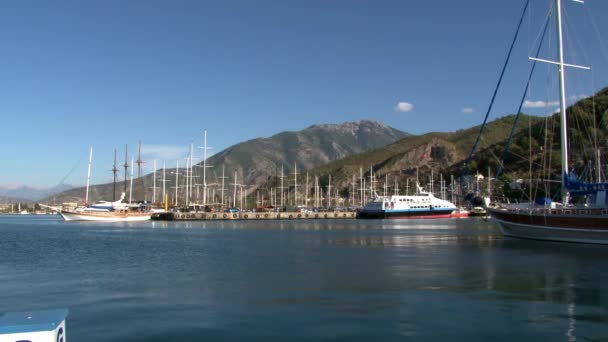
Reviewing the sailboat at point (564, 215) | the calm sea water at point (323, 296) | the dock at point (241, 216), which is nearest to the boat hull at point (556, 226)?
the sailboat at point (564, 215)

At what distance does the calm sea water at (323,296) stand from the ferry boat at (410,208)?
107 m

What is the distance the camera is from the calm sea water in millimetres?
14359

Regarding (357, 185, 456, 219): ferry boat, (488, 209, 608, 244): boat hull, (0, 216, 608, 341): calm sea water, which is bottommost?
(0, 216, 608, 341): calm sea water

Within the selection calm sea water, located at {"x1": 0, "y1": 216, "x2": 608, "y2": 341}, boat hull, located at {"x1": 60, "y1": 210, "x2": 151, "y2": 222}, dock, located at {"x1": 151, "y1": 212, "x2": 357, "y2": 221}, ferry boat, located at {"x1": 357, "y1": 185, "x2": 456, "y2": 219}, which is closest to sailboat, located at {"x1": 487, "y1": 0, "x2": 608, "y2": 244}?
calm sea water, located at {"x1": 0, "y1": 216, "x2": 608, "y2": 341}

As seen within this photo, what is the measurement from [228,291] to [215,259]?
13948 mm

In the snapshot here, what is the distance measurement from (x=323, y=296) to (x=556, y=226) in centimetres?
2895

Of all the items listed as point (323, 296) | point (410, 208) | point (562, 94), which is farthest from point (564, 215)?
point (410, 208)

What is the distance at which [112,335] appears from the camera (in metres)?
14.1

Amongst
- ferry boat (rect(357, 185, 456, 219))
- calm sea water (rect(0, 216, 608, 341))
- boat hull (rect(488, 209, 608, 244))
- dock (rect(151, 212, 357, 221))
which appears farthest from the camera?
ferry boat (rect(357, 185, 456, 219))

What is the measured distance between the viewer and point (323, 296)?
780 inches

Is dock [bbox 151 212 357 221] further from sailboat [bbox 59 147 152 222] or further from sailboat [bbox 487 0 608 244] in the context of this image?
sailboat [bbox 487 0 608 244]

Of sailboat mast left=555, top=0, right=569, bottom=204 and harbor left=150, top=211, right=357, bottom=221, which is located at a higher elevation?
sailboat mast left=555, top=0, right=569, bottom=204

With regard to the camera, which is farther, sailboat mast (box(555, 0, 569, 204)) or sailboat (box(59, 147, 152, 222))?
sailboat (box(59, 147, 152, 222))

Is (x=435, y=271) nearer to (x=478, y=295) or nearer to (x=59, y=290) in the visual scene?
(x=478, y=295)
